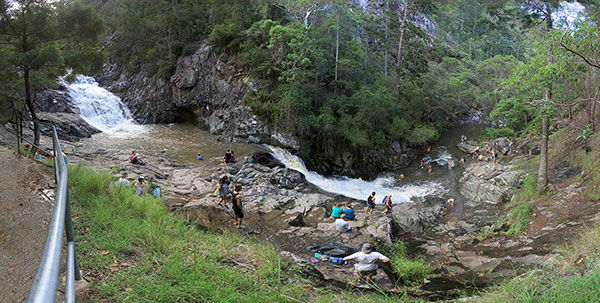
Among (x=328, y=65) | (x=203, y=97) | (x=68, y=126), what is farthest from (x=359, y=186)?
(x=68, y=126)

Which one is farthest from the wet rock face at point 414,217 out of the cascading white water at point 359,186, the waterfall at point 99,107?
the waterfall at point 99,107

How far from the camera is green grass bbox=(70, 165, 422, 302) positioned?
291cm

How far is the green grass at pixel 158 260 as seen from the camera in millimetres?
2910

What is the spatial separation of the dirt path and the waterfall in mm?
19018

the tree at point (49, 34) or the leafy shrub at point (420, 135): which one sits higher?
the tree at point (49, 34)

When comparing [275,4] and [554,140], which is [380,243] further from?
[275,4]

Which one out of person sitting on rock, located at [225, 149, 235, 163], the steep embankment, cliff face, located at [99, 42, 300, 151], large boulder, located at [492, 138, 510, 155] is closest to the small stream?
cliff face, located at [99, 42, 300, 151]

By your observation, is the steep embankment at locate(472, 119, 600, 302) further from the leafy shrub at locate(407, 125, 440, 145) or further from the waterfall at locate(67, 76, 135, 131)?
the waterfall at locate(67, 76, 135, 131)

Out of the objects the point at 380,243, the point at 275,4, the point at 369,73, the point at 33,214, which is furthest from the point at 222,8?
the point at 33,214

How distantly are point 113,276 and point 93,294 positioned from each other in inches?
11.4

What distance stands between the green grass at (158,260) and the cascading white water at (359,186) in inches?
456

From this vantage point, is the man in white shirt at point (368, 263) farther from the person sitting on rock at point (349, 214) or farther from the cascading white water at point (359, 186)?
the cascading white water at point (359, 186)

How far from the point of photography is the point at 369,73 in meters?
23.2

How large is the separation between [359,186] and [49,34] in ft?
47.3
